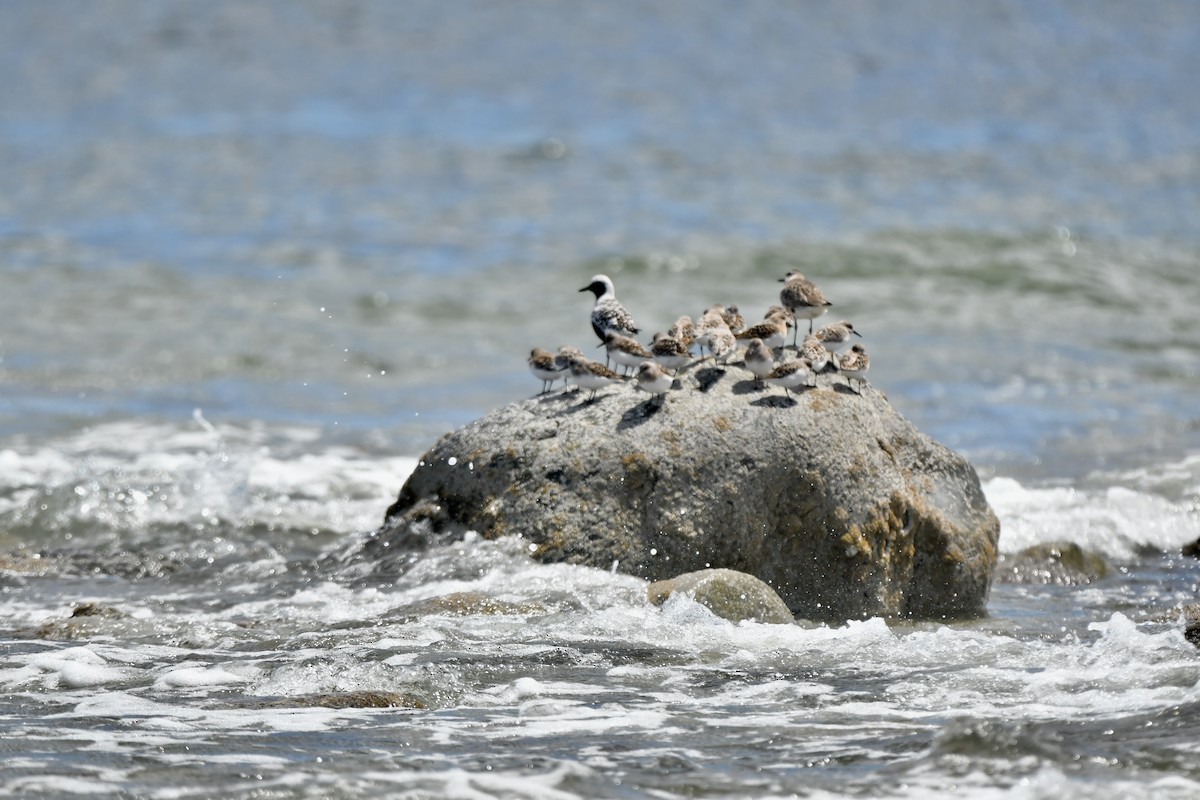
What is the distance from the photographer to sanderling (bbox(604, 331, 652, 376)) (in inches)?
365

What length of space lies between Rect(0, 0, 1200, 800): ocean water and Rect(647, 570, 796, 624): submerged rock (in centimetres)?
14

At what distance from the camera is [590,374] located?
9.25 meters

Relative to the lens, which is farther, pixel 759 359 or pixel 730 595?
pixel 759 359

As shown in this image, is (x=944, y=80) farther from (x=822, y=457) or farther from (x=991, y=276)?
(x=822, y=457)

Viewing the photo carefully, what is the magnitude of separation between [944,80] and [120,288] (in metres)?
23.2

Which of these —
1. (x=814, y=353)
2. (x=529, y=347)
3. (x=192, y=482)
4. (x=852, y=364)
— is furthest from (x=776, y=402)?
(x=529, y=347)

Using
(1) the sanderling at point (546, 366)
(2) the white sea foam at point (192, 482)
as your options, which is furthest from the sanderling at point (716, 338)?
(2) the white sea foam at point (192, 482)

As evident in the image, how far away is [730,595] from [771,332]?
6.56 ft

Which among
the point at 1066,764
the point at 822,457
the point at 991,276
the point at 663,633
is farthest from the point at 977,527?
the point at 991,276

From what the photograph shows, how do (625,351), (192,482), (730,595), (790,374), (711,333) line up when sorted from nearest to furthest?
(730,595) → (790,374) → (625,351) → (711,333) → (192,482)

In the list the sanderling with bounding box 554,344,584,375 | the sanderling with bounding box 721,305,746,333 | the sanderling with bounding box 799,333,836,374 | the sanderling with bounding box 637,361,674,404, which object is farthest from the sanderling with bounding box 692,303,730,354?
the sanderling with bounding box 554,344,584,375

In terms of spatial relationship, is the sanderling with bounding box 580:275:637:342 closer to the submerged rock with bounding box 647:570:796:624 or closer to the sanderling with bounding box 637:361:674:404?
the sanderling with bounding box 637:361:674:404

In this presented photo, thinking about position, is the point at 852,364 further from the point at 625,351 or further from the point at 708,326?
the point at 625,351

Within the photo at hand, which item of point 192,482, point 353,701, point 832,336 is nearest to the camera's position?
point 353,701
